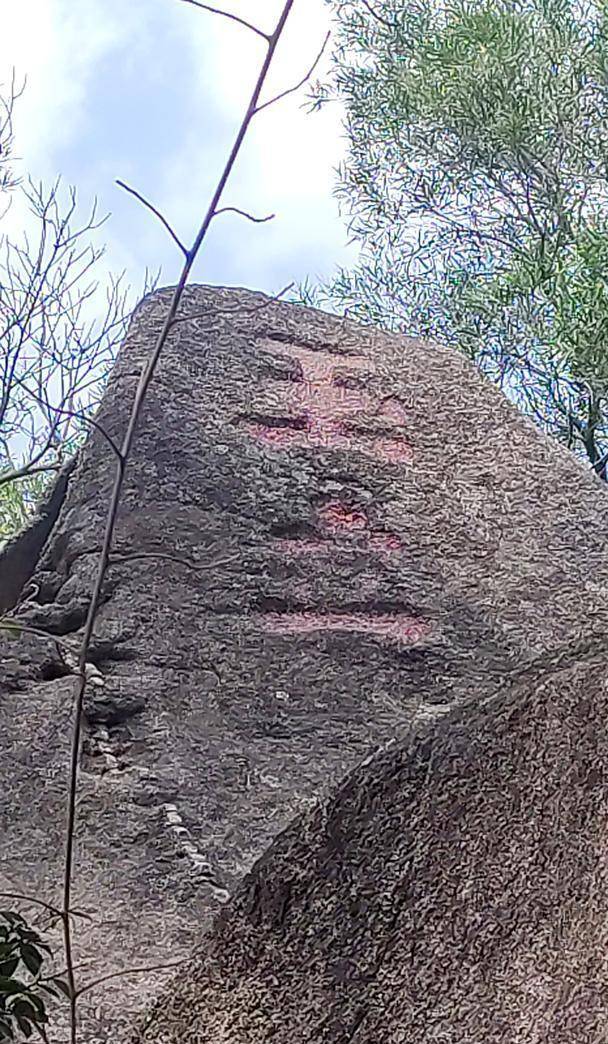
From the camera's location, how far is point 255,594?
1457 mm

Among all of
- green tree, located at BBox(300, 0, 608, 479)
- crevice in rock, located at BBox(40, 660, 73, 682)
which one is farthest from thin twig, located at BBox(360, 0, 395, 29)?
crevice in rock, located at BBox(40, 660, 73, 682)

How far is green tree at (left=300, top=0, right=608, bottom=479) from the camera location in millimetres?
3436

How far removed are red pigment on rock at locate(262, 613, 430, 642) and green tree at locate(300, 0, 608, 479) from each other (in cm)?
193

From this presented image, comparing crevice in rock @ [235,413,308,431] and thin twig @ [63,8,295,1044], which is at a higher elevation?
crevice in rock @ [235,413,308,431]

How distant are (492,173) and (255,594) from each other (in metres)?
2.59

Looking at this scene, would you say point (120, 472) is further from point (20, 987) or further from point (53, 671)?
point (53, 671)

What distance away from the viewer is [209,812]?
3.98 feet

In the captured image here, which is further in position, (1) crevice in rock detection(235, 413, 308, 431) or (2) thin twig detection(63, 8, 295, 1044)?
(1) crevice in rock detection(235, 413, 308, 431)

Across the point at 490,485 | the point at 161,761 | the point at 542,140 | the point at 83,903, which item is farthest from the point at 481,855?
the point at 542,140

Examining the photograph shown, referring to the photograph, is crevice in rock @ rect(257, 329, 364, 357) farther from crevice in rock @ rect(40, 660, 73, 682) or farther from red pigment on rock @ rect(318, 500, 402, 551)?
crevice in rock @ rect(40, 660, 73, 682)

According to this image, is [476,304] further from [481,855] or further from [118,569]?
[481,855]

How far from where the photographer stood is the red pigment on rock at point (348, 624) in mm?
1430

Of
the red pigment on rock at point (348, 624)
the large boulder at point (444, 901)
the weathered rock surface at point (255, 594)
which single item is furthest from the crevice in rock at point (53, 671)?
the large boulder at point (444, 901)

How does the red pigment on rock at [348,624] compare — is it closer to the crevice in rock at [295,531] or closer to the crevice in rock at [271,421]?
the crevice in rock at [295,531]
